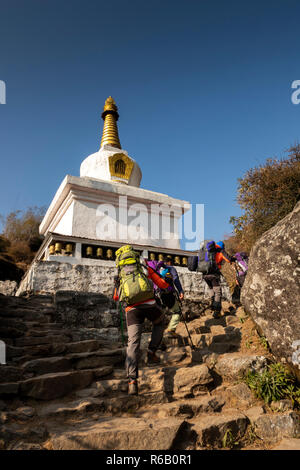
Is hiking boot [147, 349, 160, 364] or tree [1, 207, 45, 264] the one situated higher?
tree [1, 207, 45, 264]

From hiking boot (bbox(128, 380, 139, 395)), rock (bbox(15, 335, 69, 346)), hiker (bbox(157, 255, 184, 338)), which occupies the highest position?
hiker (bbox(157, 255, 184, 338))

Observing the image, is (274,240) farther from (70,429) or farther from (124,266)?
(70,429)

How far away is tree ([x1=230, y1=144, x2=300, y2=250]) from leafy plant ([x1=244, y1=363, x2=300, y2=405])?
5102 millimetres

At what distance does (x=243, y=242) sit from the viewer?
9.92 meters

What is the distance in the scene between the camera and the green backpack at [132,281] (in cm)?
412

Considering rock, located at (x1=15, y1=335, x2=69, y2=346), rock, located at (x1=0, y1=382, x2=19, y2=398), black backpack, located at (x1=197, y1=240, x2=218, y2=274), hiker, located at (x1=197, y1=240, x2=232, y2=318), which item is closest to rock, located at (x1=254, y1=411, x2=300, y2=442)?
rock, located at (x1=0, y1=382, x2=19, y2=398)

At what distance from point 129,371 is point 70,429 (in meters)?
1.03

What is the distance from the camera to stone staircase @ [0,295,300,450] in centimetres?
292

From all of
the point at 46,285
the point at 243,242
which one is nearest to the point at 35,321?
the point at 46,285

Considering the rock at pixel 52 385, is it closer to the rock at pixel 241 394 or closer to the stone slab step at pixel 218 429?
A: the stone slab step at pixel 218 429

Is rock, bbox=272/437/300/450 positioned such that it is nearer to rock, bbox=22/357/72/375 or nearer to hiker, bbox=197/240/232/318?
rock, bbox=22/357/72/375

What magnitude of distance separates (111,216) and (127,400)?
9457 millimetres

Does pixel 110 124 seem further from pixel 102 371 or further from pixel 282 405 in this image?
pixel 282 405

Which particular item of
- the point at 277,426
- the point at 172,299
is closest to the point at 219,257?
the point at 172,299
